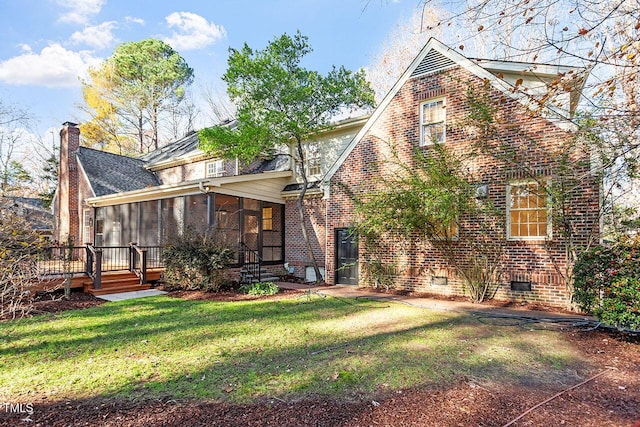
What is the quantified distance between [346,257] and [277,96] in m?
6.09

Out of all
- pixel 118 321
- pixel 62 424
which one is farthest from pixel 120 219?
pixel 62 424

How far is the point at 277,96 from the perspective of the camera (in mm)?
11695

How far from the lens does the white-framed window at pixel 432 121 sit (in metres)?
9.47

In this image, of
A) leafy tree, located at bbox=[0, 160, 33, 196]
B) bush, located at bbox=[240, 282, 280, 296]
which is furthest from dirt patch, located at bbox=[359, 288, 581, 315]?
leafy tree, located at bbox=[0, 160, 33, 196]

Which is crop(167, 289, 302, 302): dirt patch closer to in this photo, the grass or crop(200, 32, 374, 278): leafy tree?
the grass

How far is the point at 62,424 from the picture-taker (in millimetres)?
2885

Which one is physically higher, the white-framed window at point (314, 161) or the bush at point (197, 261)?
the white-framed window at point (314, 161)

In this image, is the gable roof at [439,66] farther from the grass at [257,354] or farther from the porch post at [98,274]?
the porch post at [98,274]

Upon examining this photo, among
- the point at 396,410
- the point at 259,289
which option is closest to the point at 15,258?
the point at 259,289

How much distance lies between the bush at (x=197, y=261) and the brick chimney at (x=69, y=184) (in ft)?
34.3

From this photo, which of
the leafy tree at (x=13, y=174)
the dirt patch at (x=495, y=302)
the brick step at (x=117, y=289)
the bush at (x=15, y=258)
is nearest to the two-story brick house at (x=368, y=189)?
the dirt patch at (x=495, y=302)

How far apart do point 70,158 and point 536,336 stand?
20.8 meters

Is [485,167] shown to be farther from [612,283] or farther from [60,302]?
[60,302]

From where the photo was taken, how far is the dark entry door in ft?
36.3
